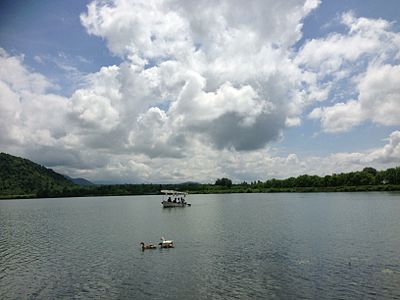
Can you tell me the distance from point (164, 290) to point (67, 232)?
155 ft

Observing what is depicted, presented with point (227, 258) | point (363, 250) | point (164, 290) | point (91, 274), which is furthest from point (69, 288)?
point (363, 250)

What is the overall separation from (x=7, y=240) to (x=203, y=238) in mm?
33120

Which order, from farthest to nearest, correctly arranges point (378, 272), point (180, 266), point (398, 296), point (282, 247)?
1. point (282, 247)
2. point (180, 266)
3. point (378, 272)
4. point (398, 296)

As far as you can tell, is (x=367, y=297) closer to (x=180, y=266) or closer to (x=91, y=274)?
(x=180, y=266)

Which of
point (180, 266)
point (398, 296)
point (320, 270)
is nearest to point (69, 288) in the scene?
point (180, 266)

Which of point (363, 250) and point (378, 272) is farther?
point (363, 250)

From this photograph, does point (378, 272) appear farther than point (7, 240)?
No

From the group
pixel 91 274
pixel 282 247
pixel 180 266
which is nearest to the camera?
pixel 91 274

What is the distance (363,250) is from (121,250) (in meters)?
30.7

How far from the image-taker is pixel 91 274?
37.5 metres

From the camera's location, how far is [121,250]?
5056cm

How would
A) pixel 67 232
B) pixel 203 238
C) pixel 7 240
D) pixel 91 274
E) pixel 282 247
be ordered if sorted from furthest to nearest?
pixel 67 232 < pixel 7 240 < pixel 203 238 < pixel 282 247 < pixel 91 274

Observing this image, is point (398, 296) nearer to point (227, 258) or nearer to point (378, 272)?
point (378, 272)

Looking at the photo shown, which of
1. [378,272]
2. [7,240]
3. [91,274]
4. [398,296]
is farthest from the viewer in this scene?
[7,240]
